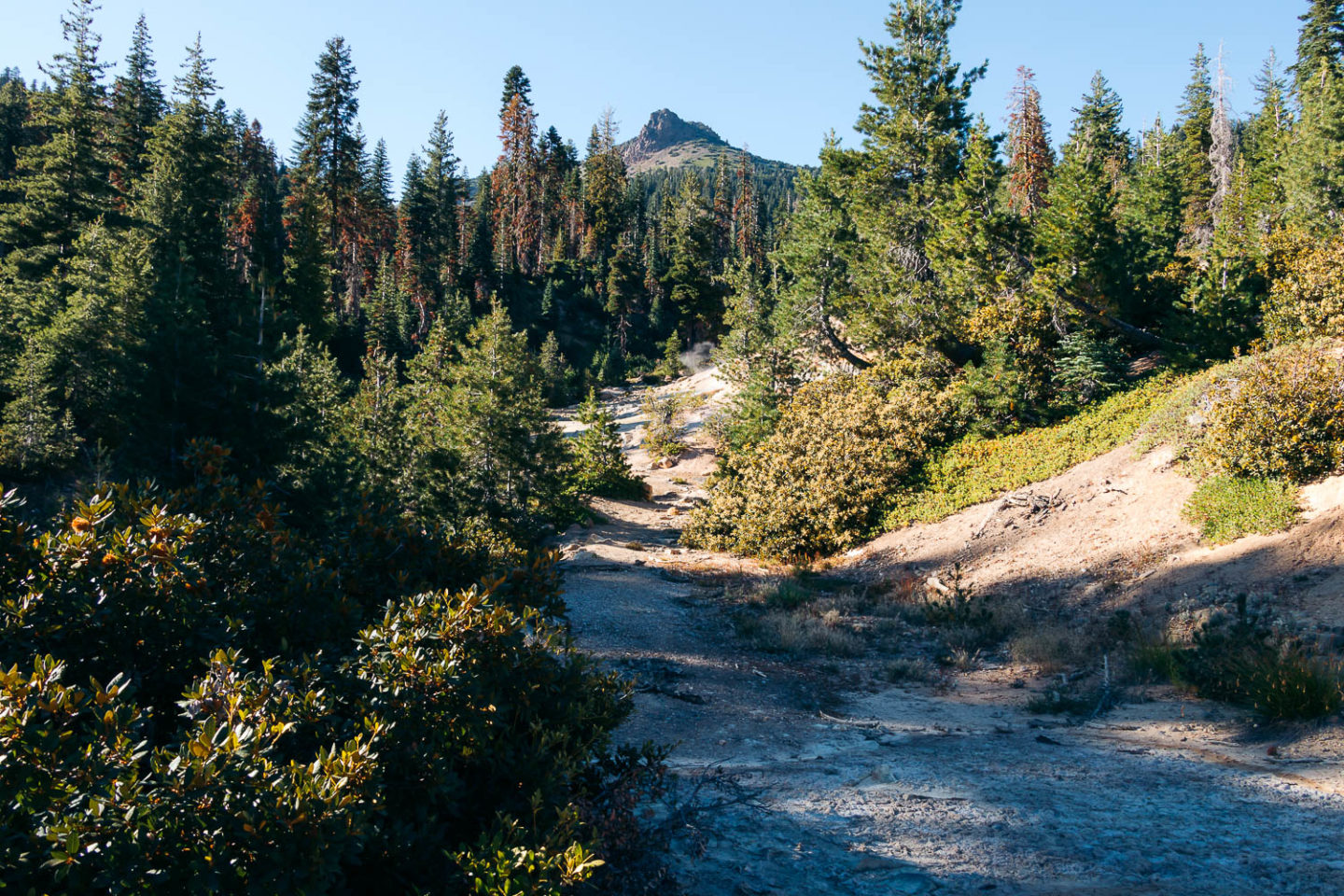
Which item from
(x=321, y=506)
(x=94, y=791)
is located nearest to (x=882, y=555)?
Answer: (x=321, y=506)

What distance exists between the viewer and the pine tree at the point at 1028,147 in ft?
161

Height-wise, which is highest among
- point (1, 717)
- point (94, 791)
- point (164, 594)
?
point (164, 594)

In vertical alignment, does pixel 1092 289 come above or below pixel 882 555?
above

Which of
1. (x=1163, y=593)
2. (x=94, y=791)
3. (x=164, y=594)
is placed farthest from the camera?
(x=1163, y=593)

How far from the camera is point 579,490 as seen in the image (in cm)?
2819

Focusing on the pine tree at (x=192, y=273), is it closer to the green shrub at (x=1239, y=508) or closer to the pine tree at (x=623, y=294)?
the green shrub at (x=1239, y=508)

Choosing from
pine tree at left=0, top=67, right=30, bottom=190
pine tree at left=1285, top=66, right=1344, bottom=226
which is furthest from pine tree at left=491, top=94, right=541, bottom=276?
pine tree at left=1285, top=66, right=1344, bottom=226

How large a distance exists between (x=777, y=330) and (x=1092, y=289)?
1159 centimetres

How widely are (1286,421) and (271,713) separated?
1665 centimetres

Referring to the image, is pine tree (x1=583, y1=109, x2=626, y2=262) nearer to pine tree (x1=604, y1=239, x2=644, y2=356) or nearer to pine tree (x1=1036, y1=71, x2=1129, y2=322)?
pine tree (x1=604, y1=239, x2=644, y2=356)

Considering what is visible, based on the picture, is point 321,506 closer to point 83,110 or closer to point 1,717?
point 1,717

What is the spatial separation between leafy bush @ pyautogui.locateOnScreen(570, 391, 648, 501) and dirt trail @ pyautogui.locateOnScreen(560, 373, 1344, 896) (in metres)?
18.8

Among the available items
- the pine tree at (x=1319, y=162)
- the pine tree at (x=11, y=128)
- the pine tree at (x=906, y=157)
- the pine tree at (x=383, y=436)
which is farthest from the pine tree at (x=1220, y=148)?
the pine tree at (x=11, y=128)

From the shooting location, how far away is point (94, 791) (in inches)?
96.7
